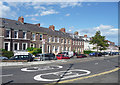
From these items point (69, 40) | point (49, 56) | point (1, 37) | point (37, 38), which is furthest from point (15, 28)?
point (69, 40)

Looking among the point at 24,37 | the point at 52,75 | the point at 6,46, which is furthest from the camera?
the point at 24,37

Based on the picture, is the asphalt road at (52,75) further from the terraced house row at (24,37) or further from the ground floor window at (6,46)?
the ground floor window at (6,46)

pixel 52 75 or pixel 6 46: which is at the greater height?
pixel 6 46

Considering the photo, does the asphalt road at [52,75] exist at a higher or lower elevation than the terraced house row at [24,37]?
lower

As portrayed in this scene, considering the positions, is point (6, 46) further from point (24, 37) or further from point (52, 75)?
point (52, 75)

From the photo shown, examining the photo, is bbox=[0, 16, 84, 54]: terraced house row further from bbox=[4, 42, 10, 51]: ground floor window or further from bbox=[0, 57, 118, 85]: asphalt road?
bbox=[0, 57, 118, 85]: asphalt road

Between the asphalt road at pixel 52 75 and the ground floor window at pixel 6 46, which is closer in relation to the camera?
the asphalt road at pixel 52 75

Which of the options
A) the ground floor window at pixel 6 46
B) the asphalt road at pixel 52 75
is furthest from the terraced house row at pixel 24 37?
the asphalt road at pixel 52 75

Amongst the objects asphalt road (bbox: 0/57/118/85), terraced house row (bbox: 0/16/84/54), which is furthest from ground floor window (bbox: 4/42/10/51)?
asphalt road (bbox: 0/57/118/85)

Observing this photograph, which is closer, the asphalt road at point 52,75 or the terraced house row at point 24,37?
the asphalt road at point 52,75

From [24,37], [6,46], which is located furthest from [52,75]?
[24,37]

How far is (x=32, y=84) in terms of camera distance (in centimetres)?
855

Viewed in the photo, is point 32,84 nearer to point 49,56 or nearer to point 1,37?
point 49,56

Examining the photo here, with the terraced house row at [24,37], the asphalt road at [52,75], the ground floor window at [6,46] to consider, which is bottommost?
the asphalt road at [52,75]
